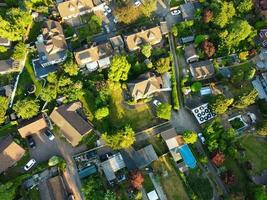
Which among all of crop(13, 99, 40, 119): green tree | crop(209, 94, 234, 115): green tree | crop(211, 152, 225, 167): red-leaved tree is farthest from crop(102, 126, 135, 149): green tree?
crop(209, 94, 234, 115): green tree

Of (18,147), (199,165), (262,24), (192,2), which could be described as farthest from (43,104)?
(262,24)

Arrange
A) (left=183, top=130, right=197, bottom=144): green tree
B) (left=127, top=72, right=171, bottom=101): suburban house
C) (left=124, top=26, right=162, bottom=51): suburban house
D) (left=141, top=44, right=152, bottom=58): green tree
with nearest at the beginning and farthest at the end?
1. (left=183, top=130, right=197, bottom=144): green tree
2. (left=127, top=72, right=171, bottom=101): suburban house
3. (left=141, top=44, right=152, bottom=58): green tree
4. (left=124, top=26, right=162, bottom=51): suburban house

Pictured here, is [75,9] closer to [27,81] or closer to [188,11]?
[27,81]

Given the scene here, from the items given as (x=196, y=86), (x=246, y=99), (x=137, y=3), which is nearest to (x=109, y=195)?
(x=196, y=86)

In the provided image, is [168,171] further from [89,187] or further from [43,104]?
[43,104]

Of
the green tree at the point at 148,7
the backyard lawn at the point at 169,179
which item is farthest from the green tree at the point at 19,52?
the backyard lawn at the point at 169,179

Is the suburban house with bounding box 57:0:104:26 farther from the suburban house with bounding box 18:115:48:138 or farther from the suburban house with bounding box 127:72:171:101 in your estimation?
the suburban house with bounding box 18:115:48:138
